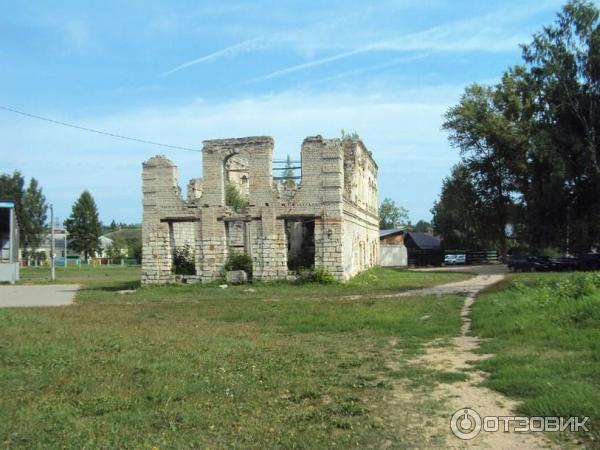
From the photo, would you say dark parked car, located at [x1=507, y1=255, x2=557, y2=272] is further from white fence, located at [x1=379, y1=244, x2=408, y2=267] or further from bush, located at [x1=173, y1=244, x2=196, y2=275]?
bush, located at [x1=173, y1=244, x2=196, y2=275]

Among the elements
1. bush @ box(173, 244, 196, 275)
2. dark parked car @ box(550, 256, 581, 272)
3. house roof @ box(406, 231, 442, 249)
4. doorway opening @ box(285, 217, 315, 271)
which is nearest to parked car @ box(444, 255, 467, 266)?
house roof @ box(406, 231, 442, 249)

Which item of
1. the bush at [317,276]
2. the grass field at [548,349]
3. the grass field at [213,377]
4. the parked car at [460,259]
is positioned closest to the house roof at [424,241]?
the parked car at [460,259]

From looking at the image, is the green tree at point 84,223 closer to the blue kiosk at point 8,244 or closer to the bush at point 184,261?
the blue kiosk at point 8,244

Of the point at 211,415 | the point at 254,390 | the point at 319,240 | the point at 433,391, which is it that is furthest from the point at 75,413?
the point at 319,240

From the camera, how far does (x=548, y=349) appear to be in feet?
30.9

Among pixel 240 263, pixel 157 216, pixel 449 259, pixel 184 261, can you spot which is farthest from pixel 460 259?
pixel 157 216

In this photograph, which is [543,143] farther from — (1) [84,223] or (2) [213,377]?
(1) [84,223]

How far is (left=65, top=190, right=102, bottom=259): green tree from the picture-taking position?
306 feet

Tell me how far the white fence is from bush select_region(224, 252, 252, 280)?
30768 mm

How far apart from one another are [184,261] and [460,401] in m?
26.4

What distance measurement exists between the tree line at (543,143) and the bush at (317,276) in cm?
1880

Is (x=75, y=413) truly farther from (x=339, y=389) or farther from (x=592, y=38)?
(x=592, y=38)

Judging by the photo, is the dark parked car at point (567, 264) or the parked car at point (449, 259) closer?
the dark parked car at point (567, 264)

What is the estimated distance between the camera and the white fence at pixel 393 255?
5922cm
